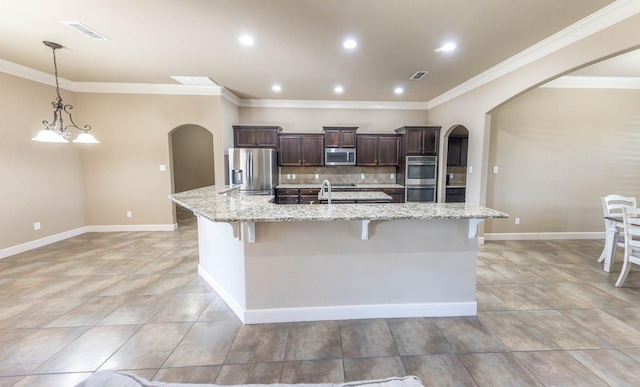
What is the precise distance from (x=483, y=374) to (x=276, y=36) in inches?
142

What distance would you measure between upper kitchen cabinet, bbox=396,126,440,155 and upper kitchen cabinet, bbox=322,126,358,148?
1.16 meters

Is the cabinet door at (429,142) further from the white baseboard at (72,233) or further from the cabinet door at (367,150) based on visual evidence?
the white baseboard at (72,233)

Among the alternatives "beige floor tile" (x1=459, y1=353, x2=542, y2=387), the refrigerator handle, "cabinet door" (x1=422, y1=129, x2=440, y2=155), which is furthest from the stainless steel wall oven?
"beige floor tile" (x1=459, y1=353, x2=542, y2=387)

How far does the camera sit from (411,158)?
564 cm

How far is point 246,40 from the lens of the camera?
3.06 meters

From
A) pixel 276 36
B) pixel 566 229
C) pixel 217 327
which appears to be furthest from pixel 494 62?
pixel 217 327

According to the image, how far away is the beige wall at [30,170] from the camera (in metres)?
3.88

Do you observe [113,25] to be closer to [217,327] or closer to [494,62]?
[217,327]

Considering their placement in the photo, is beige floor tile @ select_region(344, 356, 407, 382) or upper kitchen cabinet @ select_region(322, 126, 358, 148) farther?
upper kitchen cabinet @ select_region(322, 126, 358, 148)

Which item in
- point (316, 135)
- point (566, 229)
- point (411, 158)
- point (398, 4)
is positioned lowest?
point (566, 229)

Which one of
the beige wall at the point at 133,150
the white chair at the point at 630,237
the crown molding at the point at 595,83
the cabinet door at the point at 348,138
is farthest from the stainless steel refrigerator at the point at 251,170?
the crown molding at the point at 595,83

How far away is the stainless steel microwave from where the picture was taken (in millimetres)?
5887

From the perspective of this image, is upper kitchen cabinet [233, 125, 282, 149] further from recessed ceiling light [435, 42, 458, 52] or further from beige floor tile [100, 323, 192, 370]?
beige floor tile [100, 323, 192, 370]

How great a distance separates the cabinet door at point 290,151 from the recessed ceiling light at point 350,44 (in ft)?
9.13
